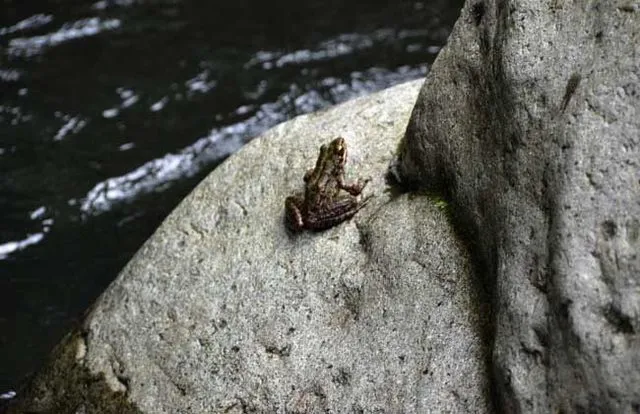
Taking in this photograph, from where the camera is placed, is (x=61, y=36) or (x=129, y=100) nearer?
(x=129, y=100)

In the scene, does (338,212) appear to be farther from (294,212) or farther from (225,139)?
(225,139)

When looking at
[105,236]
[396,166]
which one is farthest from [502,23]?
[105,236]

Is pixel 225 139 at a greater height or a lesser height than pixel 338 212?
lesser

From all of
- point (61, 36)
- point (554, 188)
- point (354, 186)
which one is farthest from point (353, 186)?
point (61, 36)

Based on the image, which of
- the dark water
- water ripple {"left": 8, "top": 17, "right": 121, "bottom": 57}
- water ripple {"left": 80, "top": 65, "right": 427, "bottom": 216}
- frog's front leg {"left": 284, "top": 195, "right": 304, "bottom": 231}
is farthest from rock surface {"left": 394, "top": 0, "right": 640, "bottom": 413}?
water ripple {"left": 8, "top": 17, "right": 121, "bottom": 57}

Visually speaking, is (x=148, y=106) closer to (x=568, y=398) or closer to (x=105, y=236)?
(x=105, y=236)

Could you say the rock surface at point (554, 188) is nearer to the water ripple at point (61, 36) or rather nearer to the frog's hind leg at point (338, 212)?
the frog's hind leg at point (338, 212)

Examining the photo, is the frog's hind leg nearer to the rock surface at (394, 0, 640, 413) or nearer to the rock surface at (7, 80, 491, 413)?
the rock surface at (7, 80, 491, 413)
